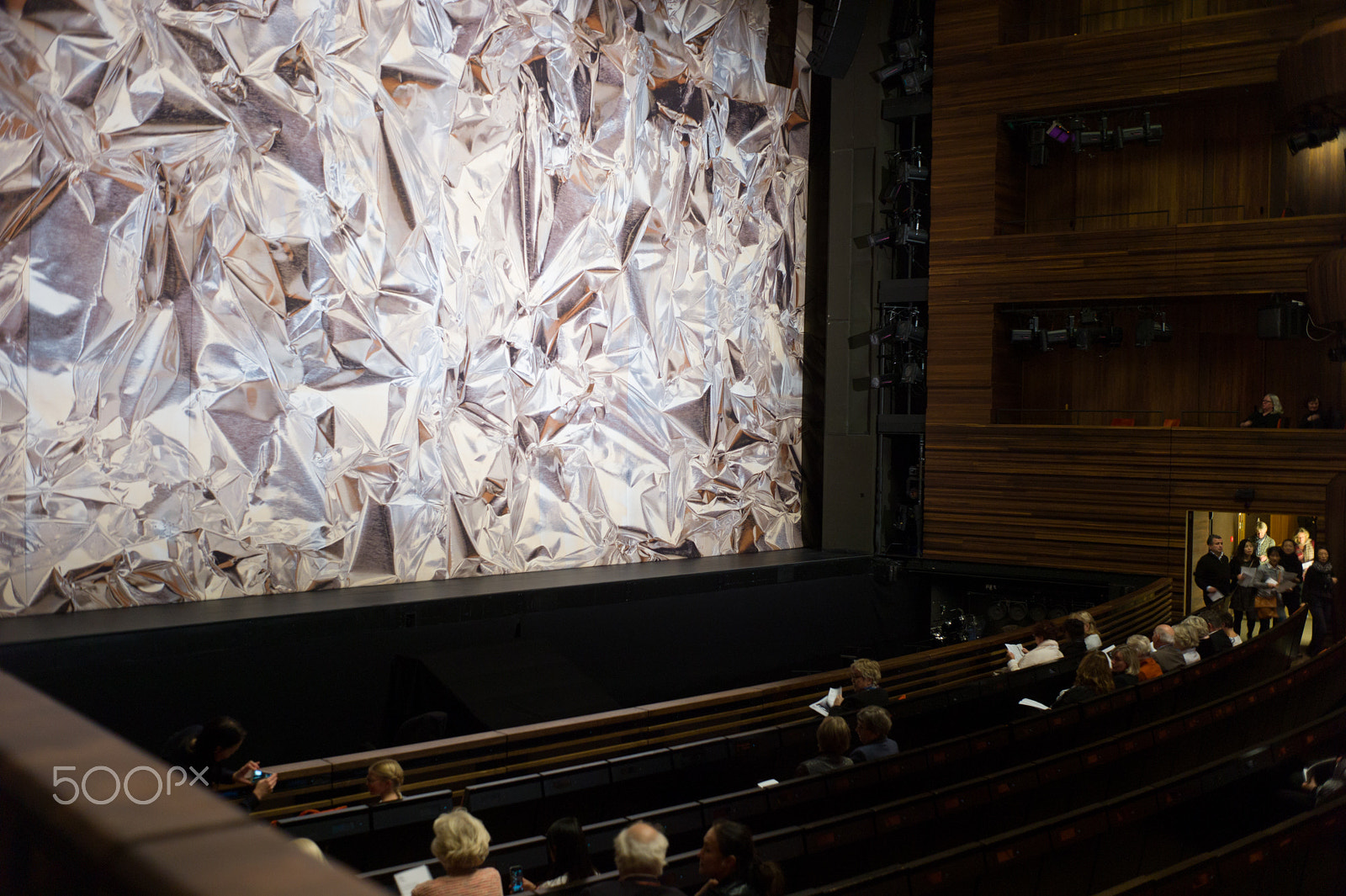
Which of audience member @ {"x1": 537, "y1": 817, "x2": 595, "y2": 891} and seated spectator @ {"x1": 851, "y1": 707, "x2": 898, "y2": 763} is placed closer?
audience member @ {"x1": 537, "y1": 817, "x2": 595, "y2": 891}

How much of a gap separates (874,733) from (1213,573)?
278 inches

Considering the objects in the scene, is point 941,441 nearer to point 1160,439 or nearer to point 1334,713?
point 1160,439

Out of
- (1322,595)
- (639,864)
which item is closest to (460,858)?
(639,864)

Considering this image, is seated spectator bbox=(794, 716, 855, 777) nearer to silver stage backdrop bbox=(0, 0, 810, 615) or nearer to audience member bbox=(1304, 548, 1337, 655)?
silver stage backdrop bbox=(0, 0, 810, 615)

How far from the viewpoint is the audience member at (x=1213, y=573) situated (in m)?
10.2

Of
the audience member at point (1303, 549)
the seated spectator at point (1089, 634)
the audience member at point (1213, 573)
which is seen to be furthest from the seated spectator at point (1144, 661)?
the audience member at point (1303, 549)

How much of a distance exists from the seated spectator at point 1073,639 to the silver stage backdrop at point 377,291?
Result: 5189mm

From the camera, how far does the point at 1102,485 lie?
11.9 metres

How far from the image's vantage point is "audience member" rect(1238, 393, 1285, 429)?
11.2 metres

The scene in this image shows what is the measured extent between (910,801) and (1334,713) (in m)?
2.16

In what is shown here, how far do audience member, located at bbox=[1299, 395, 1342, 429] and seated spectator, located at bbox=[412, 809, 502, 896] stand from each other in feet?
36.0

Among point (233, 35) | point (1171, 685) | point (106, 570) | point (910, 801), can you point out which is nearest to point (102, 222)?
point (233, 35)

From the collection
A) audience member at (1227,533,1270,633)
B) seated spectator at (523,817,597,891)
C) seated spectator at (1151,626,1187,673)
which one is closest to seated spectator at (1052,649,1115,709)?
seated spectator at (1151,626,1187,673)

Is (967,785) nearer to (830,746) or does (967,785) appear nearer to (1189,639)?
(830,746)
